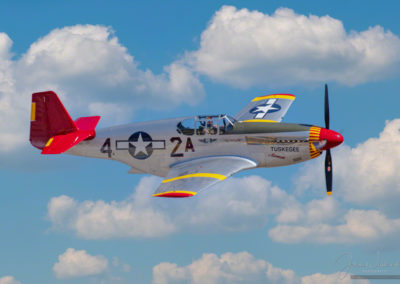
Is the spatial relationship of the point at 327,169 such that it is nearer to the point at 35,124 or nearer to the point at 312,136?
the point at 312,136

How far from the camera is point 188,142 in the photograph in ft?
79.6

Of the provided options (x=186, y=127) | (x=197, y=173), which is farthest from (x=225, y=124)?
(x=197, y=173)

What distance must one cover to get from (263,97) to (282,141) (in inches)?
301

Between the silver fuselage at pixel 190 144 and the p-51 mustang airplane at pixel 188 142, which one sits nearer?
the p-51 mustang airplane at pixel 188 142

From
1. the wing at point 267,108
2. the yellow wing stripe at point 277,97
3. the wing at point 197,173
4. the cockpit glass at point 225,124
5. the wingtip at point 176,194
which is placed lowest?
the wingtip at point 176,194

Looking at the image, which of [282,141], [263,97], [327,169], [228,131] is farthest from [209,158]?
[263,97]

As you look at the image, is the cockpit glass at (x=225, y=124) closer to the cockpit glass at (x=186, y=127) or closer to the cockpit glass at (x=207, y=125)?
the cockpit glass at (x=207, y=125)

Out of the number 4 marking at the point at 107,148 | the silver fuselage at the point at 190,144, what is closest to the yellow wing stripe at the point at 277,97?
the silver fuselage at the point at 190,144

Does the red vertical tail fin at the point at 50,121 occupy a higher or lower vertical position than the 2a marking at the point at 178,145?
higher

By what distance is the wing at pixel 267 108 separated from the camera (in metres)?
28.3

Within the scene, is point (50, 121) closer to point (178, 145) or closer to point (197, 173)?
point (178, 145)

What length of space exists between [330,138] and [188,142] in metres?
5.97

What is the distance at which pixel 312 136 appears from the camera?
23.5 m

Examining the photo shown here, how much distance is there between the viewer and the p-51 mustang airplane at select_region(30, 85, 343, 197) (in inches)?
926
